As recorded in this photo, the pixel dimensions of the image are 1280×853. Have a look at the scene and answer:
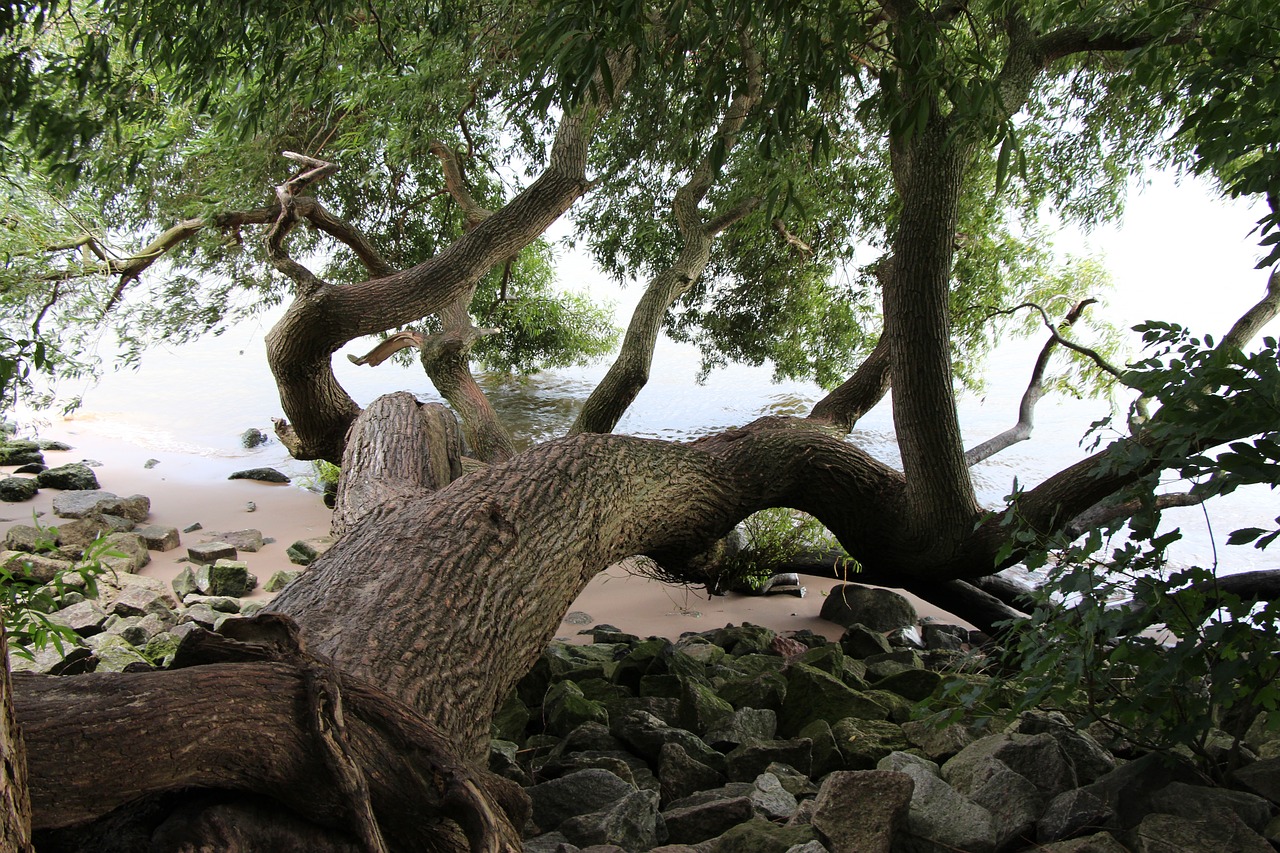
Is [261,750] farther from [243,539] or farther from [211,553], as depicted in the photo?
[243,539]

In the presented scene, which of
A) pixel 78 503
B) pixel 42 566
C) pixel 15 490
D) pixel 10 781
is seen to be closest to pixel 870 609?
pixel 42 566

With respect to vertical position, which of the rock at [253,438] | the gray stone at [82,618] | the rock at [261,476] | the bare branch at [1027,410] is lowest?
the gray stone at [82,618]

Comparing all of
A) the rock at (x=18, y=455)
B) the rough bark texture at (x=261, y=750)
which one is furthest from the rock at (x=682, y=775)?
the rock at (x=18, y=455)

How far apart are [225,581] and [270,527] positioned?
210 cm

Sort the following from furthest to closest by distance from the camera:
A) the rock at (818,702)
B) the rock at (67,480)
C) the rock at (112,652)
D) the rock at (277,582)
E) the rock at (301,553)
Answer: the rock at (67,480) → the rock at (301,553) → the rock at (277,582) → the rock at (112,652) → the rock at (818,702)

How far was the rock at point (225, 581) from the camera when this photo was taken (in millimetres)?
4953

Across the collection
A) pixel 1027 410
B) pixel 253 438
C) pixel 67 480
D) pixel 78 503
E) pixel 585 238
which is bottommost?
pixel 78 503

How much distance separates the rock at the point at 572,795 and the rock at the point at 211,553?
12.8 ft

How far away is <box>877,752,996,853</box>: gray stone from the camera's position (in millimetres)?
2031

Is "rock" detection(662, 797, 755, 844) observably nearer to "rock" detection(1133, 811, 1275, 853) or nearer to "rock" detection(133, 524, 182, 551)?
"rock" detection(1133, 811, 1275, 853)

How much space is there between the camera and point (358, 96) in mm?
4711

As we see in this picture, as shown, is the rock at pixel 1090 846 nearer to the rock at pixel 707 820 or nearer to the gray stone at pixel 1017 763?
the gray stone at pixel 1017 763

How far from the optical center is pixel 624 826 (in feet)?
7.30

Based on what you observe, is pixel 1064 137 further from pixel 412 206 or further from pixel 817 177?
pixel 412 206
